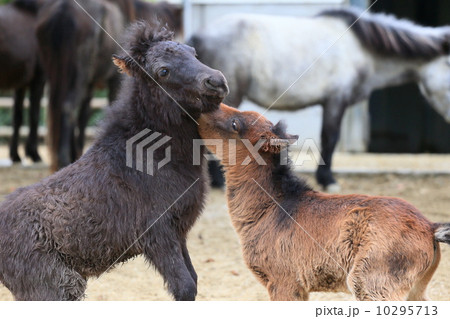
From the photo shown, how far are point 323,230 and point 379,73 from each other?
5.89 meters

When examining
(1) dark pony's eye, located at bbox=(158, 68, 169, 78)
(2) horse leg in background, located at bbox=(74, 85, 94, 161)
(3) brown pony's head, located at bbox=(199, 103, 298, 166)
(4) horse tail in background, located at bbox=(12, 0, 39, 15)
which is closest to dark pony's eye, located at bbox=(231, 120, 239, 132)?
(3) brown pony's head, located at bbox=(199, 103, 298, 166)

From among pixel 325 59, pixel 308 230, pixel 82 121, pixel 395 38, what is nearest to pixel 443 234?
A: pixel 308 230

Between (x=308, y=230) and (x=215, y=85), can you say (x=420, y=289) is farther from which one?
(x=215, y=85)

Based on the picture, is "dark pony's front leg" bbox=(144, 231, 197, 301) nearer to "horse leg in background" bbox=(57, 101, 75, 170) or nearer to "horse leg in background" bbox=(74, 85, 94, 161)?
"horse leg in background" bbox=(57, 101, 75, 170)

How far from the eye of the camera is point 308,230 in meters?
3.64

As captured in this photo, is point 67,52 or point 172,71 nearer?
point 172,71

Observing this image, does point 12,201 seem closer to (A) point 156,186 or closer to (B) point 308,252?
(A) point 156,186

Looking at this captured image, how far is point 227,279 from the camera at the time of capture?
4.96m

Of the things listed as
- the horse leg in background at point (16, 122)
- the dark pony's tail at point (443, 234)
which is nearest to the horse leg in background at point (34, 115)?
the horse leg in background at point (16, 122)

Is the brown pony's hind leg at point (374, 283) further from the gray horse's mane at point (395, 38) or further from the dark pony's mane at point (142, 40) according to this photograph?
the gray horse's mane at point (395, 38)

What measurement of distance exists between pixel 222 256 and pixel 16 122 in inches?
Answer: 248

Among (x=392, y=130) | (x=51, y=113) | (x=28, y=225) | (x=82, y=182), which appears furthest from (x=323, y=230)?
(x=392, y=130)

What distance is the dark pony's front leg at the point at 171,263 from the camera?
3418 mm

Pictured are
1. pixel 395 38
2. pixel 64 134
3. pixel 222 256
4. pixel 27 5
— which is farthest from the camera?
pixel 27 5
